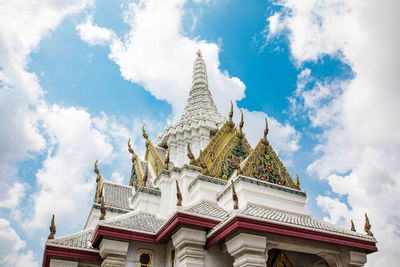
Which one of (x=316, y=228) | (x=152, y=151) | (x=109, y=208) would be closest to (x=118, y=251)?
(x=109, y=208)

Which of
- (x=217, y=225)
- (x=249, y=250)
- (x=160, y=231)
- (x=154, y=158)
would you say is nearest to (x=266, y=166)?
(x=217, y=225)

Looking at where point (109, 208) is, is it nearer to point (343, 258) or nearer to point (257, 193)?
point (257, 193)

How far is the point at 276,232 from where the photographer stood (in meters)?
7.43

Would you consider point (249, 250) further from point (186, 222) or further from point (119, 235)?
point (119, 235)

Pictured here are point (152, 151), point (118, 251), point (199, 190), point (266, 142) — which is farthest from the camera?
point (152, 151)

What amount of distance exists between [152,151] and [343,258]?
360 inches

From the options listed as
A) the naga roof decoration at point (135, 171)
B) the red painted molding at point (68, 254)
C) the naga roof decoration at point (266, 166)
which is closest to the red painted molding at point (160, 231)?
the red painted molding at point (68, 254)

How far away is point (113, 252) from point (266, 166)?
5.81m

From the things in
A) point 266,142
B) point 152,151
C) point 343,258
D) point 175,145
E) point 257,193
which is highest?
point 175,145

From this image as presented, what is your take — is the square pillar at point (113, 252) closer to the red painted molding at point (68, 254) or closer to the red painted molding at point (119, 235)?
the red painted molding at point (119, 235)

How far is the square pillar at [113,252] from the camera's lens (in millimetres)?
8359

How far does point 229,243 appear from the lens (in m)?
7.50

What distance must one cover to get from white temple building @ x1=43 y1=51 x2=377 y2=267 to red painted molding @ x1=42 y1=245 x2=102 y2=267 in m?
0.02

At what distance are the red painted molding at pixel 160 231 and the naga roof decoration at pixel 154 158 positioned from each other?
4883mm
